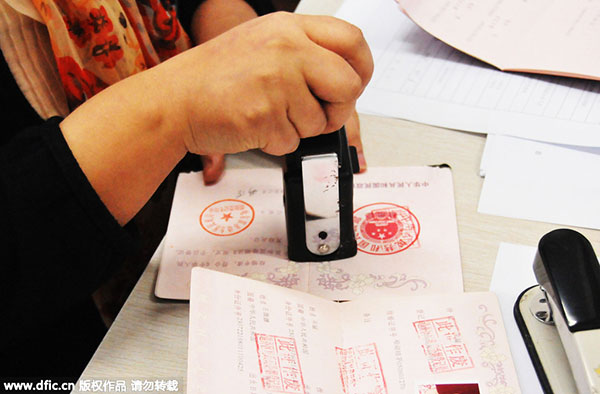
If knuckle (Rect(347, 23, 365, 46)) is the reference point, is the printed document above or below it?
below

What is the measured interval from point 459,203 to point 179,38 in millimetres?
501

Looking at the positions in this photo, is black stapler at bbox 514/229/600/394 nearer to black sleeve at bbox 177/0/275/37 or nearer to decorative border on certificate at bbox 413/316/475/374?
decorative border on certificate at bbox 413/316/475/374

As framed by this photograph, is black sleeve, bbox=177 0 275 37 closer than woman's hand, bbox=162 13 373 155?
No

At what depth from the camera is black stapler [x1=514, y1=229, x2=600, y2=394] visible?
0.47 meters

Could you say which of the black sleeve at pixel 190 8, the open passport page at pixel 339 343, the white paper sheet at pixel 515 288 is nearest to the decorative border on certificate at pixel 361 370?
the open passport page at pixel 339 343

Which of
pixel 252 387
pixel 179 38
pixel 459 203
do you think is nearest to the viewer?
pixel 252 387

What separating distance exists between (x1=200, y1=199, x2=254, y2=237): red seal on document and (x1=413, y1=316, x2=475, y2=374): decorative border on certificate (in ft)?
0.75

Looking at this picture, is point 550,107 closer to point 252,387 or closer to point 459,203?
point 459,203

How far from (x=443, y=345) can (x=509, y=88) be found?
425 mm

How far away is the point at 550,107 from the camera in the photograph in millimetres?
767

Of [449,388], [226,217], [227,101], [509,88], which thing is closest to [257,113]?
[227,101]

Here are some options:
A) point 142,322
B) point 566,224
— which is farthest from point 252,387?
point 566,224

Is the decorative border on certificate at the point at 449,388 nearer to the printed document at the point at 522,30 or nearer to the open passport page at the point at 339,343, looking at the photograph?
the open passport page at the point at 339,343

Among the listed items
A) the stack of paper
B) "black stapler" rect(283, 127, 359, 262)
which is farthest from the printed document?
"black stapler" rect(283, 127, 359, 262)
